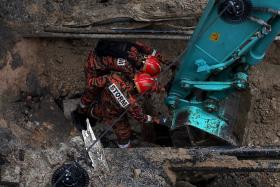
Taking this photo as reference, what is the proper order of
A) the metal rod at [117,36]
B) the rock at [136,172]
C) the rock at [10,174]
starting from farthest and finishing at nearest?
the metal rod at [117,36], the rock at [136,172], the rock at [10,174]

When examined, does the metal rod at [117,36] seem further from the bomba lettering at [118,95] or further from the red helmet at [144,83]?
the bomba lettering at [118,95]

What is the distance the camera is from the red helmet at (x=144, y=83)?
27.0 ft

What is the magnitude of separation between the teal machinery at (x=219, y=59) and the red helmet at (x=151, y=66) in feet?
1.16

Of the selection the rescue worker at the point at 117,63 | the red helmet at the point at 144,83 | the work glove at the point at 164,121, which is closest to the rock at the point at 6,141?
the rescue worker at the point at 117,63

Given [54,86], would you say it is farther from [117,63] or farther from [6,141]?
[6,141]

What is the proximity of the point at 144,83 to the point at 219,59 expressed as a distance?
117cm

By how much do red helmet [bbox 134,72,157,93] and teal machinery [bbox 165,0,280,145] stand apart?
0.26 meters

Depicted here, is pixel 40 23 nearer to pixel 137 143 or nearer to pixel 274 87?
pixel 137 143

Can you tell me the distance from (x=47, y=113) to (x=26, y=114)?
36 centimetres

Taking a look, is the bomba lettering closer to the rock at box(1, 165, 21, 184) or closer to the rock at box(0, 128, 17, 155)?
the rock at box(0, 128, 17, 155)

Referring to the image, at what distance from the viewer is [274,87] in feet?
31.1

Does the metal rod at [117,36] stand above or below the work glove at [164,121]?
above

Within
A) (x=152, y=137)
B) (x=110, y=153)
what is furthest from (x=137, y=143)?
(x=110, y=153)

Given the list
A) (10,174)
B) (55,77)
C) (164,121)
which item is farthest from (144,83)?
(10,174)
